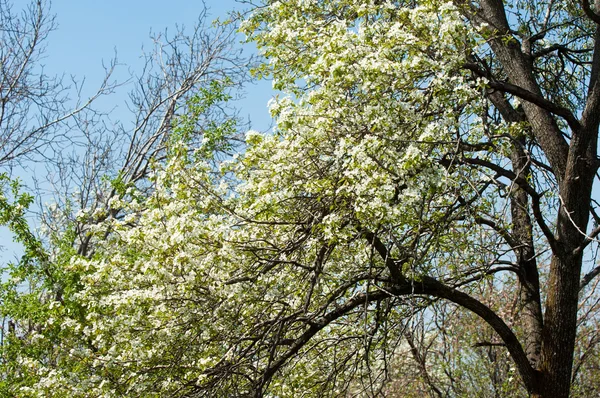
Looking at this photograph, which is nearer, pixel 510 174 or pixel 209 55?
pixel 510 174

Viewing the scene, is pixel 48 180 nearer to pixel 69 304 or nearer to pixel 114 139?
pixel 114 139

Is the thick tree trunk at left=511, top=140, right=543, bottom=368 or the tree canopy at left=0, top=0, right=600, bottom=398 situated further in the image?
the thick tree trunk at left=511, top=140, right=543, bottom=368

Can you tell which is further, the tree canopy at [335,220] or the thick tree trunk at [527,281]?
the thick tree trunk at [527,281]

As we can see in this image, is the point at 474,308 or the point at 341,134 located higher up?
the point at 341,134

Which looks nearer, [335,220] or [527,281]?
[335,220]

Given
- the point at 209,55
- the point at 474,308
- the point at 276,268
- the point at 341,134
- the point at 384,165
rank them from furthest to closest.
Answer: the point at 209,55
the point at 474,308
the point at 276,268
the point at 341,134
the point at 384,165

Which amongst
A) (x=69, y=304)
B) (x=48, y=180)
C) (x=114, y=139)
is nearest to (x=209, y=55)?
(x=114, y=139)

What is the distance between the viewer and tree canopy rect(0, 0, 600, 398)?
6.75 meters

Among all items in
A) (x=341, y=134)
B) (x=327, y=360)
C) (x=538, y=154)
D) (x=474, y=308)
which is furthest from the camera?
(x=538, y=154)

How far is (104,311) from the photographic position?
8.28 meters

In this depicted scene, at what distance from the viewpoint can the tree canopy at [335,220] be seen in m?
6.75

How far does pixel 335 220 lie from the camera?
21.8ft

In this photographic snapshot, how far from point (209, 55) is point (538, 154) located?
9909 millimetres

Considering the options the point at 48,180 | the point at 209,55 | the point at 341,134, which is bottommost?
the point at 341,134
